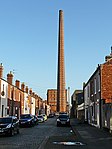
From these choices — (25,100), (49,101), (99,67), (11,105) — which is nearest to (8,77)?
(11,105)

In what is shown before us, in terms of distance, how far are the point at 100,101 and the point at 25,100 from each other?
3867cm

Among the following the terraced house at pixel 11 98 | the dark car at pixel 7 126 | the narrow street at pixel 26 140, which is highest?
the terraced house at pixel 11 98

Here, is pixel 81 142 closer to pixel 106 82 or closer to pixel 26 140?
pixel 26 140

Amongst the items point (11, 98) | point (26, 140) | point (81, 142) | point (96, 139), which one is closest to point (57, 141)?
point (81, 142)

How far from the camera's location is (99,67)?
3256cm

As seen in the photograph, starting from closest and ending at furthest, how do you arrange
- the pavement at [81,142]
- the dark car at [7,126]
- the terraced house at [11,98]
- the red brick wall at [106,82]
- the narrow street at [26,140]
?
the pavement at [81,142] → the narrow street at [26,140] → the dark car at [7,126] → the red brick wall at [106,82] → the terraced house at [11,98]

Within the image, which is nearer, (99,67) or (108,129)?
(108,129)

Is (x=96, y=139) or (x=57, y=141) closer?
(x=57, y=141)

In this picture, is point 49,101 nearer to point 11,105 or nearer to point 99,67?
point 11,105

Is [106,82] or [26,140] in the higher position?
[106,82]

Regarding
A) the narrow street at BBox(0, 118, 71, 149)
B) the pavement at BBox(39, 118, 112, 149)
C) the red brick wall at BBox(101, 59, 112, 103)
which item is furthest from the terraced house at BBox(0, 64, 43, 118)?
the pavement at BBox(39, 118, 112, 149)

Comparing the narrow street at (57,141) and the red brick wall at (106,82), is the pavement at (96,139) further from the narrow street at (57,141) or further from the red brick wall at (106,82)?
the red brick wall at (106,82)

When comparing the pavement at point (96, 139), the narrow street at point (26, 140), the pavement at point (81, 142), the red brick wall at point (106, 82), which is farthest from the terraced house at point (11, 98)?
the pavement at point (81, 142)

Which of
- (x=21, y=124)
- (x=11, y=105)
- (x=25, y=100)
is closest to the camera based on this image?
(x=21, y=124)
